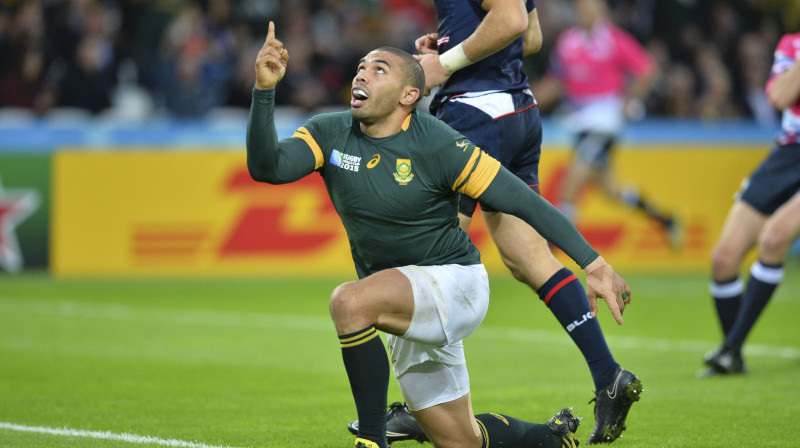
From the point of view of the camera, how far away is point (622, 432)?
5.05 metres

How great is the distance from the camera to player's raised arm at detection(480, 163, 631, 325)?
3.99 metres

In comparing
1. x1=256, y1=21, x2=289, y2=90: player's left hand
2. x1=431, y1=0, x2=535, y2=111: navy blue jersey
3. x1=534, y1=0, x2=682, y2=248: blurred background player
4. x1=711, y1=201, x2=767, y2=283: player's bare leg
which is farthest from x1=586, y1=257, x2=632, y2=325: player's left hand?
x1=534, y1=0, x2=682, y2=248: blurred background player

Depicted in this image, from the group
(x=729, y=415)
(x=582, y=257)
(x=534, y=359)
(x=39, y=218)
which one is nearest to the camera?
(x=582, y=257)

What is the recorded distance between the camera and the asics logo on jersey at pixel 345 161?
4.26 m

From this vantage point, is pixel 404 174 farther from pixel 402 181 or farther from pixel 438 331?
pixel 438 331

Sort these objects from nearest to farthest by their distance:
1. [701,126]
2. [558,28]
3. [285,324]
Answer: [285,324]
[701,126]
[558,28]

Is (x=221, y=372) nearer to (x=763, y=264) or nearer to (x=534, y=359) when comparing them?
(x=534, y=359)

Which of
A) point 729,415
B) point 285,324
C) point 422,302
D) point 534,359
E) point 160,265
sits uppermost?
point 422,302

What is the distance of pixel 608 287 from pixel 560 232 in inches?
10.8

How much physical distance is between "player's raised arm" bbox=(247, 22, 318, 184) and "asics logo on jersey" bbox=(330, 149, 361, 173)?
0.71 feet

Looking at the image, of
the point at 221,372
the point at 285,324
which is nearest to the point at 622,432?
the point at 221,372

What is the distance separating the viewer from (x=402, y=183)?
4203 millimetres

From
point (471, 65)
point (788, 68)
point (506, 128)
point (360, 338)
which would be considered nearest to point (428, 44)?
point (471, 65)

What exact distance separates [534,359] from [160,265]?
624cm
